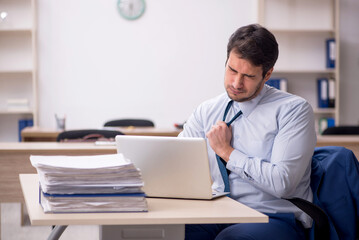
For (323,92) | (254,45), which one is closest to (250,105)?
(254,45)

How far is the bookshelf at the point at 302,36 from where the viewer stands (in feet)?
19.2

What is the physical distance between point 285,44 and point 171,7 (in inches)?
52.7

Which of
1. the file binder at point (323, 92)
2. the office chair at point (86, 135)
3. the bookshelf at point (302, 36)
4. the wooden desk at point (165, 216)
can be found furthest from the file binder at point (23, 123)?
the wooden desk at point (165, 216)

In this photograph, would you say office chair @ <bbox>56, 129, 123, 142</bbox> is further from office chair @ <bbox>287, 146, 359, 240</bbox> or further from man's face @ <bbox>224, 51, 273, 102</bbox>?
office chair @ <bbox>287, 146, 359, 240</bbox>

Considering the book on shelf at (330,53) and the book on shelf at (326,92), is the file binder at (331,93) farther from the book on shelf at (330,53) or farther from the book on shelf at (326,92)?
A: the book on shelf at (330,53)

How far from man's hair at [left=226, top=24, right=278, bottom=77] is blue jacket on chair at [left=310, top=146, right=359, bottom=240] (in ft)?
1.40

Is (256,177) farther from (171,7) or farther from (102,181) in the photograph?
(171,7)

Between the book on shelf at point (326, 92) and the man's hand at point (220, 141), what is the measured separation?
13.4ft

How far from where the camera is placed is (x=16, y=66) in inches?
229

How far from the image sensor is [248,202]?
1919mm

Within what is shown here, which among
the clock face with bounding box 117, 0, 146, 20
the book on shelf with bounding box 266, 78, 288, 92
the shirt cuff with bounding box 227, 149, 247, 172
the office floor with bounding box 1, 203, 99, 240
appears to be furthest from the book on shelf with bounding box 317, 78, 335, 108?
the shirt cuff with bounding box 227, 149, 247, 172

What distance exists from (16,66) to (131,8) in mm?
1416

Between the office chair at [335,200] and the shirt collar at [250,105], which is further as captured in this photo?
the shirt collar at [250,105]

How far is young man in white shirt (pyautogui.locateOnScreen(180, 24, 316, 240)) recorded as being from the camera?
181 cm
